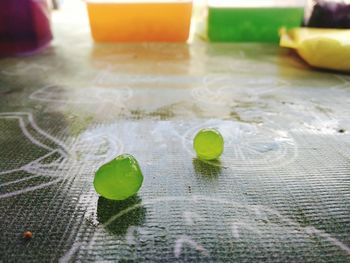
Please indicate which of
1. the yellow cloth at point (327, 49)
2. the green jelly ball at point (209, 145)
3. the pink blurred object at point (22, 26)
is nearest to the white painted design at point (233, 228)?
the green jelly ball at point (209, 145)

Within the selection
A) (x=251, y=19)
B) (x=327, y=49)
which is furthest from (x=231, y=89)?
(x=251, y=19)

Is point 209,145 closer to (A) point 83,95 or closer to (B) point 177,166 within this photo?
(B) point 177,166

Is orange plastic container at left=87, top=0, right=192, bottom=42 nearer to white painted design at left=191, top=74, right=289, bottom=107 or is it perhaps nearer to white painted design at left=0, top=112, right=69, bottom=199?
white painted design at left=191, top=74, right=289, bottom=107

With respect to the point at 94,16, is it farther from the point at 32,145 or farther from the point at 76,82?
the point at 32,145

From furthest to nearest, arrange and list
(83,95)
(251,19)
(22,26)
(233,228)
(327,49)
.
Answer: (251,19) → (22,26) → (327,49) → (83,95) → (233,228)

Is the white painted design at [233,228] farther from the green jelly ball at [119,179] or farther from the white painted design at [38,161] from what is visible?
the white painted design at [38,161]

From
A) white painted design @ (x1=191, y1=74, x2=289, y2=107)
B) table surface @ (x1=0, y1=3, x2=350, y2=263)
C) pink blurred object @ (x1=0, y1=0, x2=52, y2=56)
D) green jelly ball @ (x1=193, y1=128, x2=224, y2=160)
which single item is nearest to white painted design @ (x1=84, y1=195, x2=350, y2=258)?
table surface @ (x1=0, y1=3, x2=350, y2=263)
